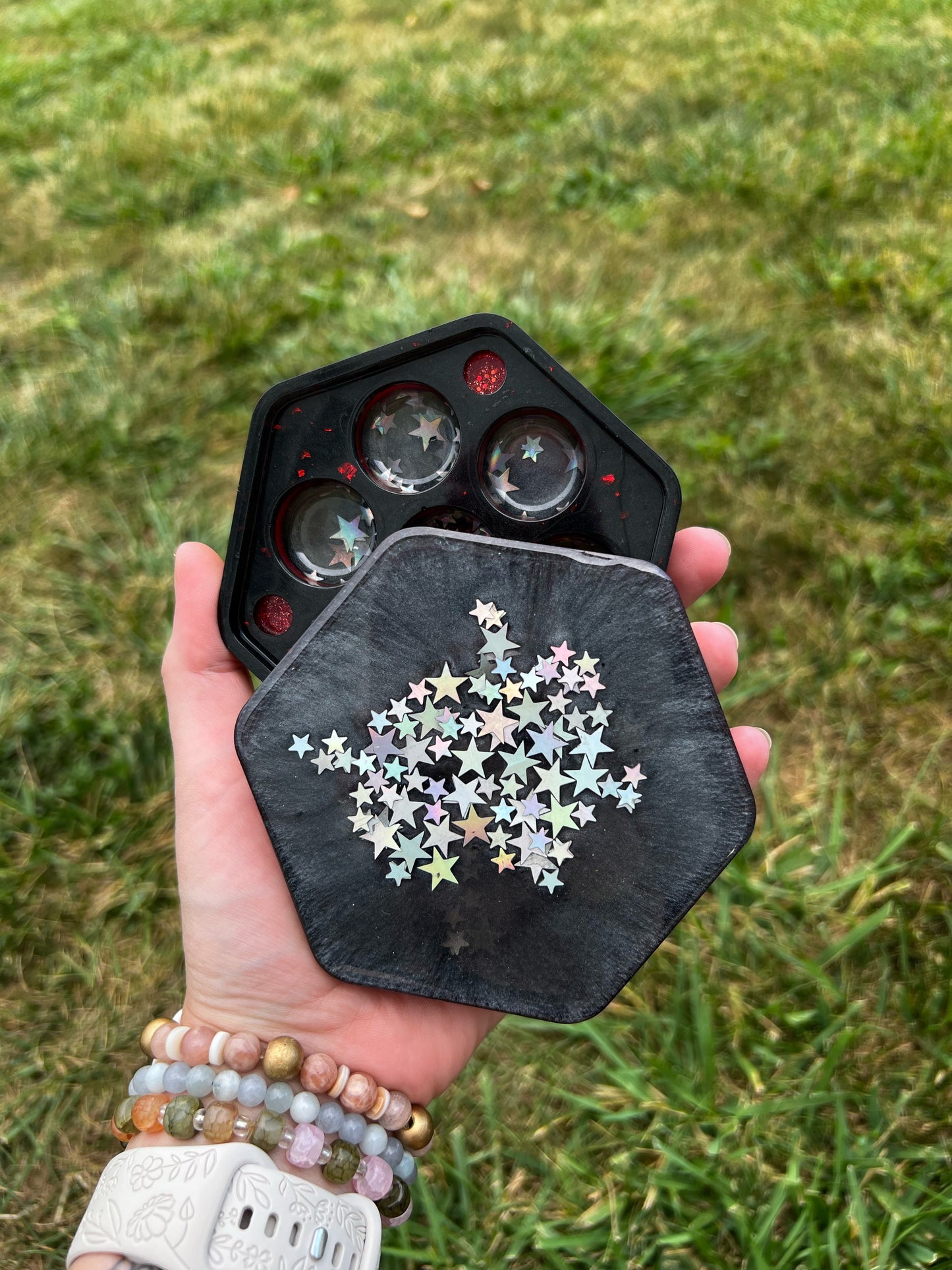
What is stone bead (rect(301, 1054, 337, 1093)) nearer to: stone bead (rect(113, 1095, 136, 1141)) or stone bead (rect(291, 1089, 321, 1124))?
stone bead (rect(291, 1089, 321, 1124))

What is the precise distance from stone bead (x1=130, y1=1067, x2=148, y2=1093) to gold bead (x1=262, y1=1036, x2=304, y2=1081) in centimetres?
19

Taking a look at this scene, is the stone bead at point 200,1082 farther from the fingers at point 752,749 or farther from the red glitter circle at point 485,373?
the red glitter circle at point 485,373

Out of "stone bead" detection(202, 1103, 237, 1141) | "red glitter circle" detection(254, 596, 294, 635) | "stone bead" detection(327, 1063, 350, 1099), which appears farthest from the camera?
"red glitter circle" detection(254, 596, 294, 635)

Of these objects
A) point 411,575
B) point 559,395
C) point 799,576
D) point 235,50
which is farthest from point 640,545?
point 235,50

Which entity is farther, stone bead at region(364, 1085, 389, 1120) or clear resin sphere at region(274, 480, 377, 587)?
A: clear resin sphere at region(274, 480, 377, 587)

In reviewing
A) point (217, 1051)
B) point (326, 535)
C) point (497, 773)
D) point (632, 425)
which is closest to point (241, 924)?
point (217, 1051)

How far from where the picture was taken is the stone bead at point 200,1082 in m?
1.45

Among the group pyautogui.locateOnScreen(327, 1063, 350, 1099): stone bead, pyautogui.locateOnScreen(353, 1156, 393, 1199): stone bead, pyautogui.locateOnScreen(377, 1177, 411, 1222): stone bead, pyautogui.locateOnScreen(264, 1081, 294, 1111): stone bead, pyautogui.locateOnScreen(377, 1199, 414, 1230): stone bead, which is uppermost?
pyautogui.locateOnScreen(264, 1081, 294, 1111): stone bead

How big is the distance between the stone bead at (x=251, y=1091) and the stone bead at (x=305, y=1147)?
79 millimetres

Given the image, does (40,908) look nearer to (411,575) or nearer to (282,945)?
(282,945)

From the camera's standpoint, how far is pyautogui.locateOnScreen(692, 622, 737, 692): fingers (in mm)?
1795

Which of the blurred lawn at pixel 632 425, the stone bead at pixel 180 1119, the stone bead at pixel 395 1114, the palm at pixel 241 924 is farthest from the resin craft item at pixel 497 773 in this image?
the blurred lawn at pixel 632 425

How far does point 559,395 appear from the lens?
65.5 inches

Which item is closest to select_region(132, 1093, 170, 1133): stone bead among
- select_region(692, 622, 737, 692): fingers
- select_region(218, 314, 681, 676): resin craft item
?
select_region(218, 314, 681, 676): resin craft item
